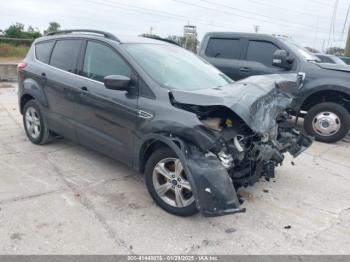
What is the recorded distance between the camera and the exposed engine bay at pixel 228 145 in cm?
306

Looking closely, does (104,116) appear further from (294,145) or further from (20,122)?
(20,122)

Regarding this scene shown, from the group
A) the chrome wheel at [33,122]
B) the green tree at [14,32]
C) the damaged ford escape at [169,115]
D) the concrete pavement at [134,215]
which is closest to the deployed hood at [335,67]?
the damaged ford escape at [169,115]

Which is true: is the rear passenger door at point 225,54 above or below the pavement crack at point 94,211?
above

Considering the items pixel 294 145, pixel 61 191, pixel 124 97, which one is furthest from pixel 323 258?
pixel 61 191

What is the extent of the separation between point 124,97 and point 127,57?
47cm

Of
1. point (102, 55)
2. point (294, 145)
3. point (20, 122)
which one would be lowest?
point (20, 122)

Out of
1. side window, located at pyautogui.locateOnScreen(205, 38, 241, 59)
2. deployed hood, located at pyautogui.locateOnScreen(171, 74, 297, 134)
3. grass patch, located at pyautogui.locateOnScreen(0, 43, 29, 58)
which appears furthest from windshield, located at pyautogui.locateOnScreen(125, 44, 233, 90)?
grass patch, located at pyautogui.locateOnScreen(0, 43, 29, 58)

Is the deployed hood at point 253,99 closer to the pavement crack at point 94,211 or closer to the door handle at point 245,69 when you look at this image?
the pavement crack at point 94,211

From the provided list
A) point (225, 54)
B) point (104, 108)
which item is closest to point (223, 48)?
point (225, 54)

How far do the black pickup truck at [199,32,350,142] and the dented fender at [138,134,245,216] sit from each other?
147 inches

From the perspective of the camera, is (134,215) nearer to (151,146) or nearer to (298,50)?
(151,146)

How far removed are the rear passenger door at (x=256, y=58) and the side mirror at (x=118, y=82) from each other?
424 centimetres

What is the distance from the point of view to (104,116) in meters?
4.12

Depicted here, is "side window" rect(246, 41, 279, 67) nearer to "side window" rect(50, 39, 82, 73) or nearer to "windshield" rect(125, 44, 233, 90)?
"windshield" rect(125, 44, 233, 90)
